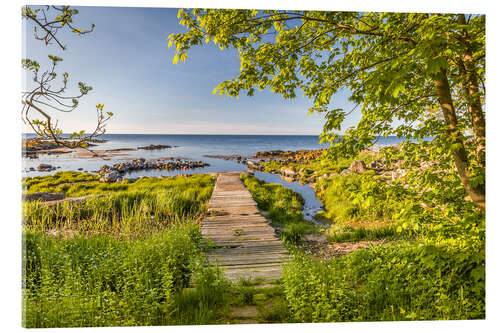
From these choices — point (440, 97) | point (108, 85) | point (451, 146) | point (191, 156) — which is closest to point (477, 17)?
point (440, 97)

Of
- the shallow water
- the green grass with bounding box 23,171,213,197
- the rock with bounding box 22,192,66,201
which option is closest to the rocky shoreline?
the shallow water

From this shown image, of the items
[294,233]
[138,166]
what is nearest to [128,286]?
[294,233]

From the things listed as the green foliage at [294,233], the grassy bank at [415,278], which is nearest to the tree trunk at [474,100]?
the grassy bank at [415,278]

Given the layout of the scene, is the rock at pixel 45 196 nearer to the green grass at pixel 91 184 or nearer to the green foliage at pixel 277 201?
the green grass at pixel 91 184

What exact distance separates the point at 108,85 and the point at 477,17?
431 centimetres

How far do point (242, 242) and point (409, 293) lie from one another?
5.79ft

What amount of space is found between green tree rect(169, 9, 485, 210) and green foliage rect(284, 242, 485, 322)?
0.62 metres

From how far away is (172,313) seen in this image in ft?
6.18

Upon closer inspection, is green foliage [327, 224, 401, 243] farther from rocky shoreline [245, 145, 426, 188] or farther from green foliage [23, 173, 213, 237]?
rocky shoreline [245, 145, 426, 188]

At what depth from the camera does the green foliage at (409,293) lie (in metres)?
1.88

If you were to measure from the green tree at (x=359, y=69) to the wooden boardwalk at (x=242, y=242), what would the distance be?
1.35 meters

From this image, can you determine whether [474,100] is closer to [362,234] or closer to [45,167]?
[362,234]

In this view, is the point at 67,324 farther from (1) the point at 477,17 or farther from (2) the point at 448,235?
(1) the point at 477,17

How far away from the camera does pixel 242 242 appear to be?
2992 mm
